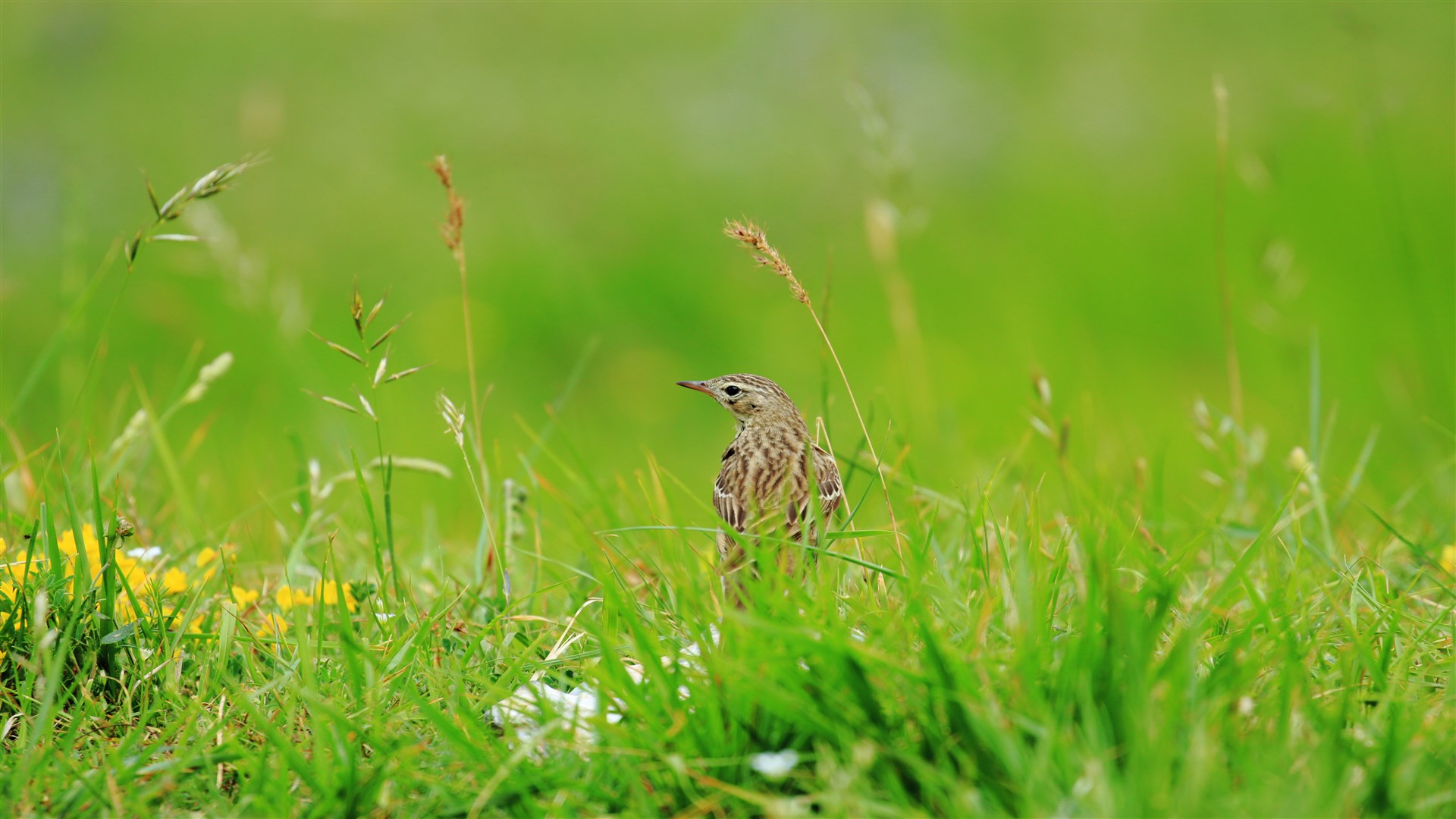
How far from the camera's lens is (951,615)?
300 cm

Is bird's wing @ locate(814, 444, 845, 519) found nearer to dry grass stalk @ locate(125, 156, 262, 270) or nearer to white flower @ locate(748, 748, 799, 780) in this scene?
white flower @ locate(748, 748, 799, 780)

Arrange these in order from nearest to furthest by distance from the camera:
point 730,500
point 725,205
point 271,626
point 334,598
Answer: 1. point 271,626
2. point 334,598
3. point 730,500
4. point 725,205

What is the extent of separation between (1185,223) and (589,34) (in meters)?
6.90

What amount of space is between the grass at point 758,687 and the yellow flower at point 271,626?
0.04ft

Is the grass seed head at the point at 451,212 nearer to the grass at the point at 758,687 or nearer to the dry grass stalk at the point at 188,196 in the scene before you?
the grass at the point at 758,687

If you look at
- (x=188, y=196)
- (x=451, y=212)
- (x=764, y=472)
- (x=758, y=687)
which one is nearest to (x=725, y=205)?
(x=764, y=472)

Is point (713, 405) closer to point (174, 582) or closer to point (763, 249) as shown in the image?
point (174, 582)

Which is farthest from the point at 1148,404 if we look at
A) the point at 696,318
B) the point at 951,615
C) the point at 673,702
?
the point at 673,702

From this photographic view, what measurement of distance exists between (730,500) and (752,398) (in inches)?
23.3

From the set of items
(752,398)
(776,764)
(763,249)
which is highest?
(763,249)

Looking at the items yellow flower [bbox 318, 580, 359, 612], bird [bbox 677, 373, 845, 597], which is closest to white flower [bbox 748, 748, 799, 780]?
bird [bbox 677, 373, 845, 597]

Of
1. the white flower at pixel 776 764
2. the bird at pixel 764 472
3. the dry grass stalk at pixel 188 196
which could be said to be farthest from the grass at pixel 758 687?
the dry grass stalk at pixel 188 196

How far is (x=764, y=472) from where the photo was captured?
435 centimetres

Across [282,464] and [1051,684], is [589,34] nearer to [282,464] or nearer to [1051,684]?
[282,464]
